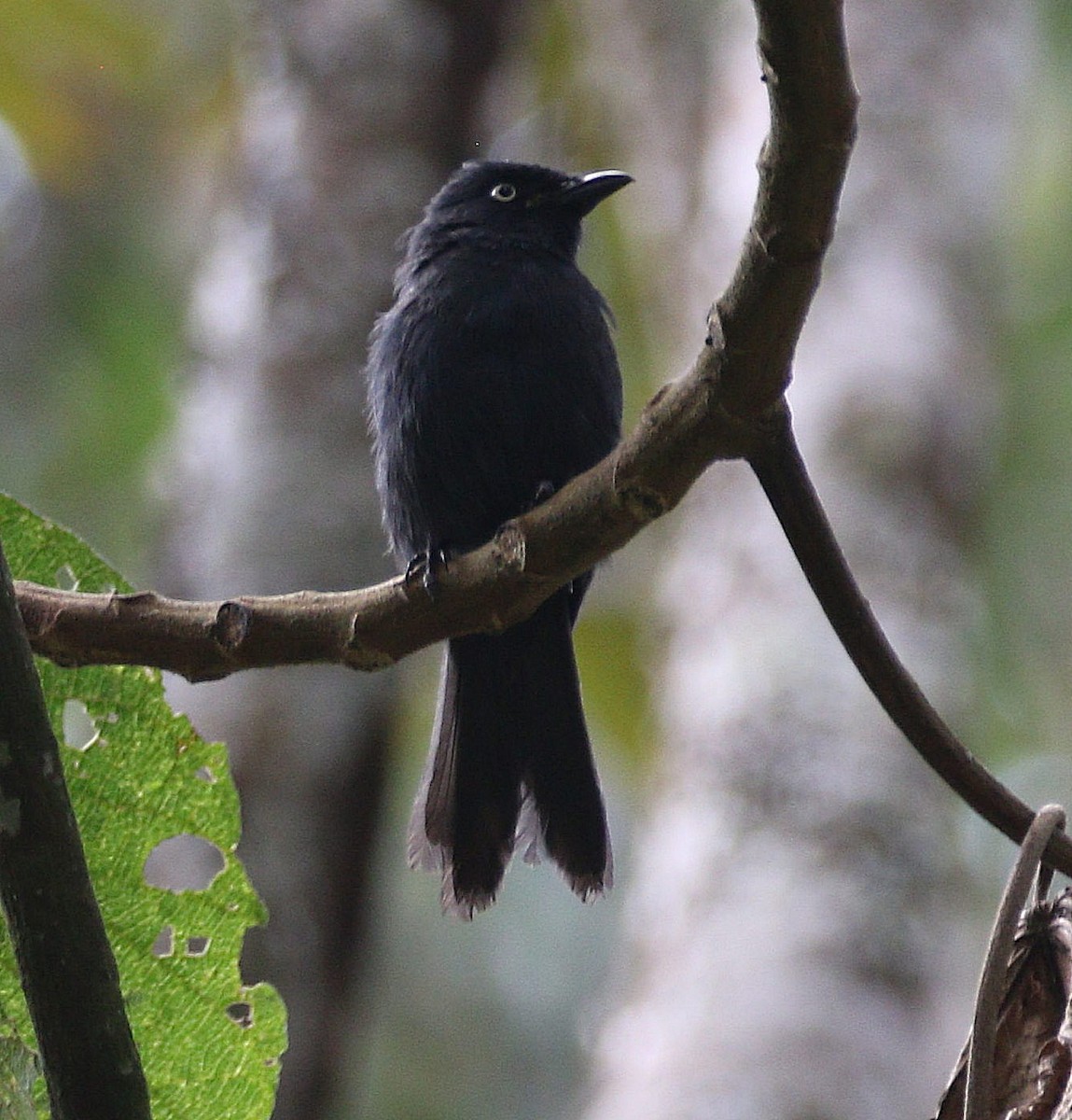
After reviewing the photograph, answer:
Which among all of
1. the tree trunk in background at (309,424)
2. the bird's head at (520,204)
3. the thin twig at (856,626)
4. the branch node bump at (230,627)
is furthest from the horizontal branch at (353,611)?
the tree trunk in background at (309,424)

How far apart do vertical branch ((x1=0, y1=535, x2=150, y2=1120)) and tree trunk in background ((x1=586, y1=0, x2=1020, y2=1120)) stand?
358 cm

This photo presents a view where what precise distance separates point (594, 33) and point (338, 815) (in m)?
5.52

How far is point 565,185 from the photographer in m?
4.73

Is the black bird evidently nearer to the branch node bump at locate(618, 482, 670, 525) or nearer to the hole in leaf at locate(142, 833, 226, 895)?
the hole in leaf at locate(142, 833, 226, 895)

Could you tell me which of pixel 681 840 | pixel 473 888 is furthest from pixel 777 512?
pixel 681 840

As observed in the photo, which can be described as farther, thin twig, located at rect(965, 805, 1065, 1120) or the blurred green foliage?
the blurred green foliage

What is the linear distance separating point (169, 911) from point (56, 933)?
582 mm

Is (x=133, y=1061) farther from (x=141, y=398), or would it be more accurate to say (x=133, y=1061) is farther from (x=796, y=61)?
(x=141, y=398)

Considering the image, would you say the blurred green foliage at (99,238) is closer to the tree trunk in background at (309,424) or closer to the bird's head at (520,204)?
the tree trunk in background at (309,424)

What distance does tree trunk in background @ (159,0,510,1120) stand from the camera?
16.6 ft

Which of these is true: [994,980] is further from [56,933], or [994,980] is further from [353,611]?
[353,611]

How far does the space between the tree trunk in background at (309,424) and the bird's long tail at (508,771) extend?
1088 mm

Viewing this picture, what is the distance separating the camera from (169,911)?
210 centimetres

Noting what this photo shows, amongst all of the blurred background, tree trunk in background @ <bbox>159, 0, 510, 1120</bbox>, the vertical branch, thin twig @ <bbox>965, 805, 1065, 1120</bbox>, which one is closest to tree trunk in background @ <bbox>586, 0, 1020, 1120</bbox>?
the blurred background
